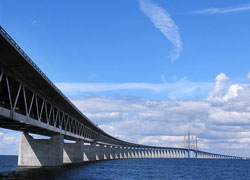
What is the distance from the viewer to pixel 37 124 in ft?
161

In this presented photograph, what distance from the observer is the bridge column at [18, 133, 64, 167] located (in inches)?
2539

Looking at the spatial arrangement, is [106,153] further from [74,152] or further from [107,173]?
[107,173]

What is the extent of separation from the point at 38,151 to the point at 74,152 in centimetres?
3375

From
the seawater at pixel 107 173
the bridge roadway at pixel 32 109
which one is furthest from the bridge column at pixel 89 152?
the seawater at pixel 107 173

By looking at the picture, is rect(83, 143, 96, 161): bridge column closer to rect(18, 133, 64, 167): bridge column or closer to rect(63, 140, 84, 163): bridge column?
rect(63, 140, 84, 163): bridge column

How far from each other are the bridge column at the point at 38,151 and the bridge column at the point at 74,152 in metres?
31.3

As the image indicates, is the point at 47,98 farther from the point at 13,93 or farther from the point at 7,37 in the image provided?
the point at 7,37

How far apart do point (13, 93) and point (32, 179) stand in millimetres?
13524

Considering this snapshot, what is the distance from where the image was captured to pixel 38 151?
64.6m

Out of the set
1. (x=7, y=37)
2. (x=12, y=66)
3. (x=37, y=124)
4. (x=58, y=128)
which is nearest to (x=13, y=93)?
(x=37, y=124)

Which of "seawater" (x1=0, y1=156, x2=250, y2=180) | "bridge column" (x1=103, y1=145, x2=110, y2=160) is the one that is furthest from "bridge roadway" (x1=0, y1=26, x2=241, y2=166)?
"bridge column" (x1=103, y1=145, x2=110, y2=160)

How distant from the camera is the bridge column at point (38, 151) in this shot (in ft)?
212

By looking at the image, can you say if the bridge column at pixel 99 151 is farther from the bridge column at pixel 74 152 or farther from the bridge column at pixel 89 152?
the bridge column at pixel 74 152

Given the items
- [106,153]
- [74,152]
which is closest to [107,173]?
[74,152]
